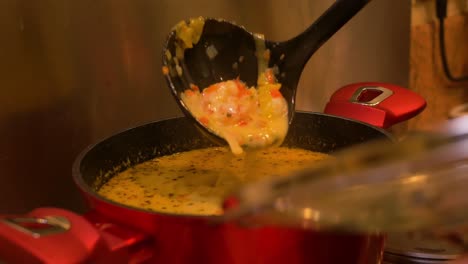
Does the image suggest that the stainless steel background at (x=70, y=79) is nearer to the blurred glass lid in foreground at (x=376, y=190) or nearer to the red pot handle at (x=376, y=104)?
the red pot handle at (x=376, y=104)

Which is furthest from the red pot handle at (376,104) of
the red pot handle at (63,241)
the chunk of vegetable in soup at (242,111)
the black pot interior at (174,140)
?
the red pot handle at (63,241)

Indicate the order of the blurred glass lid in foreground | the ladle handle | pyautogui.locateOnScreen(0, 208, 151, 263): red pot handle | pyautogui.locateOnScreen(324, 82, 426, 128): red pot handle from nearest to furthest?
1. the blurred glass lid in foreground
2. pyautogui.locateOnScreen(0, 208, 151, 263): red pot handle
3. the ladle handle
4. pyautogui.locateOnScreen(324, 82, 426, 128): red pot handle

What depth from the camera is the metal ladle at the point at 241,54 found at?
0.62 metres

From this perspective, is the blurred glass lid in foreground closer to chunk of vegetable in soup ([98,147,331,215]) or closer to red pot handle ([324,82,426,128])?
chunk of vegetable in soup ([98,147,331,215])

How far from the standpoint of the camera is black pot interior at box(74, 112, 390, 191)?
66cm

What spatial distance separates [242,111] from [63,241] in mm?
281

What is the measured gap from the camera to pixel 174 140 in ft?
2.52

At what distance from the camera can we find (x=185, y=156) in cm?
78

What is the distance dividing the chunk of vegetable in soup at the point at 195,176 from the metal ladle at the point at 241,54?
0.24ft

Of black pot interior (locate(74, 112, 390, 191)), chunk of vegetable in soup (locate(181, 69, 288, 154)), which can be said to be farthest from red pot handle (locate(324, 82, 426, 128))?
chunk of vegetable in soup (locate(181, 69, 288, 154))

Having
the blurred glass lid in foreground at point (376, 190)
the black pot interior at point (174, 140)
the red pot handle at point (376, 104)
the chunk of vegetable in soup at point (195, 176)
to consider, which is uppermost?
the blurred glass lid in foreground at point (376, 190)

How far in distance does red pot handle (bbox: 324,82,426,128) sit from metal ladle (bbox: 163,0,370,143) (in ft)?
0.40

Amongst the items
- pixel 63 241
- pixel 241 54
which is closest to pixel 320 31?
pixel 241 54

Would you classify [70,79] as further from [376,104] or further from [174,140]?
[376,104]
